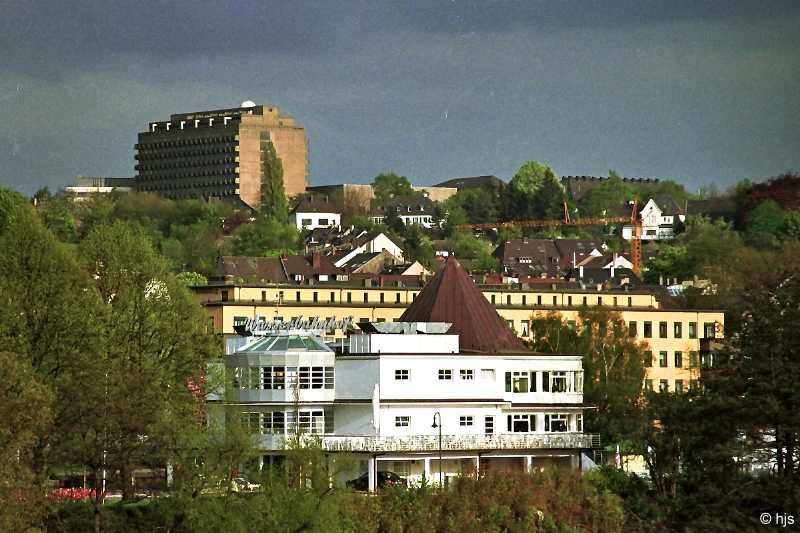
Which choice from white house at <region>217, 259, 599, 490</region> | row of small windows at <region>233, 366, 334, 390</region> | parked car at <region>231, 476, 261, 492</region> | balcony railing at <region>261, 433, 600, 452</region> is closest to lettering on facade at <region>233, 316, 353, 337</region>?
white house at <region>217, 259, 599, 490</region>

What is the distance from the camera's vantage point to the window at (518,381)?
9069cm

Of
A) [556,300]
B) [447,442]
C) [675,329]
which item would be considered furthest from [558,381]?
[556,300]

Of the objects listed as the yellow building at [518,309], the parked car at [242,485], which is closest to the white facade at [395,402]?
the parked car at [242,485]

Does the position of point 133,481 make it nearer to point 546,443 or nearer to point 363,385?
point 363,385

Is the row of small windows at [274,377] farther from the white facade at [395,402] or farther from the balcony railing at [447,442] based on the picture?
the balcony railing at [447,442]

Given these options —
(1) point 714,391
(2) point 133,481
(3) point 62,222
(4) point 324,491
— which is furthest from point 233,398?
(3) point 62,222

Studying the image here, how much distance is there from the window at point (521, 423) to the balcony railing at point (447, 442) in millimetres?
647

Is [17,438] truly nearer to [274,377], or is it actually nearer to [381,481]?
[381,481]

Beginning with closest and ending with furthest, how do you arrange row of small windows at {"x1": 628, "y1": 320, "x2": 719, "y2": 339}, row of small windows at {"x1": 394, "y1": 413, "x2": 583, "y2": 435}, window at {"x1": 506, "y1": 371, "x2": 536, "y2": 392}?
row of small windows at {"x1": 394, "y1": 413, "x2": 583, "y2": 435}, window at {"x1": 506, "y1": 371, "x2": 536, "y2": 392}, row of small windows at {"x1": 628, "y1": 320, "x2": 719, "y2": 339}

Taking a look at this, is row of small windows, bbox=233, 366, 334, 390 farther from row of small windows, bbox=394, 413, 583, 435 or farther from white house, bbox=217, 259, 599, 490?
row of small windows, bbox=394, 413, 583, 435

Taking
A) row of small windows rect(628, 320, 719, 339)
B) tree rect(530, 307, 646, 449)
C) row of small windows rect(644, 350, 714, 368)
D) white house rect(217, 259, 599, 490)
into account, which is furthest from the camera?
row of small windows rect(628, 320, 719, 339)

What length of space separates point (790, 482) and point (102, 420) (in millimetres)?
24461

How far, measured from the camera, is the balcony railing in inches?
3292

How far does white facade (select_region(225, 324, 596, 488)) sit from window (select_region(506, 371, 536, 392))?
364 millimetres
